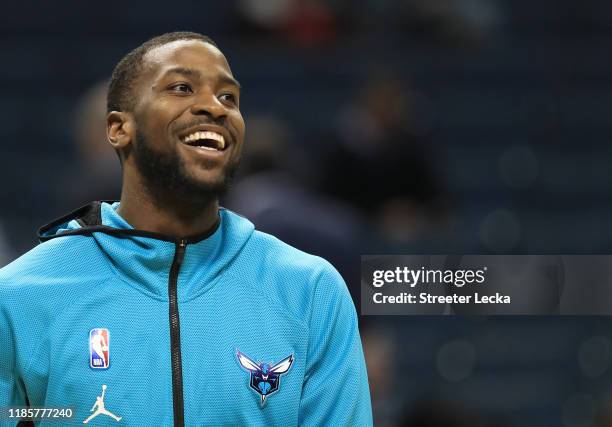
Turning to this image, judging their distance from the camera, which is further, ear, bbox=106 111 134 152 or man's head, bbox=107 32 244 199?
ear, bbox=106 111 134 152

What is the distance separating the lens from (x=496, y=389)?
590 centimetres

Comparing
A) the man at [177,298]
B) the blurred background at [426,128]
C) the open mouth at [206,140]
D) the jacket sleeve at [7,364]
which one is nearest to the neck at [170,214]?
the man at [177,298]

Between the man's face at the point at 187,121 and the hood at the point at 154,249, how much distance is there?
4.4 inches

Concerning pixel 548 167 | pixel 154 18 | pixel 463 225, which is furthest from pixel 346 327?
pixel 154 18

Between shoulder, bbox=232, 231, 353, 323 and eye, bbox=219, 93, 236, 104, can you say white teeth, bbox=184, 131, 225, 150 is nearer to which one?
eye, bbox=219, 93, 236, 104

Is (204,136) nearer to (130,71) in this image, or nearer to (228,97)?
(228,97)

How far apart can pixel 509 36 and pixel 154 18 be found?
86.4 inches

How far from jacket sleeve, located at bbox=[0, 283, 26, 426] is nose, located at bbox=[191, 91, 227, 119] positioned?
534 mm

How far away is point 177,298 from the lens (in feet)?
8.02

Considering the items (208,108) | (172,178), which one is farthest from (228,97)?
(172,178)

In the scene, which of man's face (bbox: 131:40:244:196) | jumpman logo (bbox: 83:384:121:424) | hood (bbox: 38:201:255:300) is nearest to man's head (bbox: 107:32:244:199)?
man's face (bbox: 131:40:244:196)

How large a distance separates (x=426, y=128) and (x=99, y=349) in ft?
15.3

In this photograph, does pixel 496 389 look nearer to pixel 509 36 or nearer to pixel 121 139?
pixel 509 36

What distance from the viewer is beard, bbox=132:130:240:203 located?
2477mm
